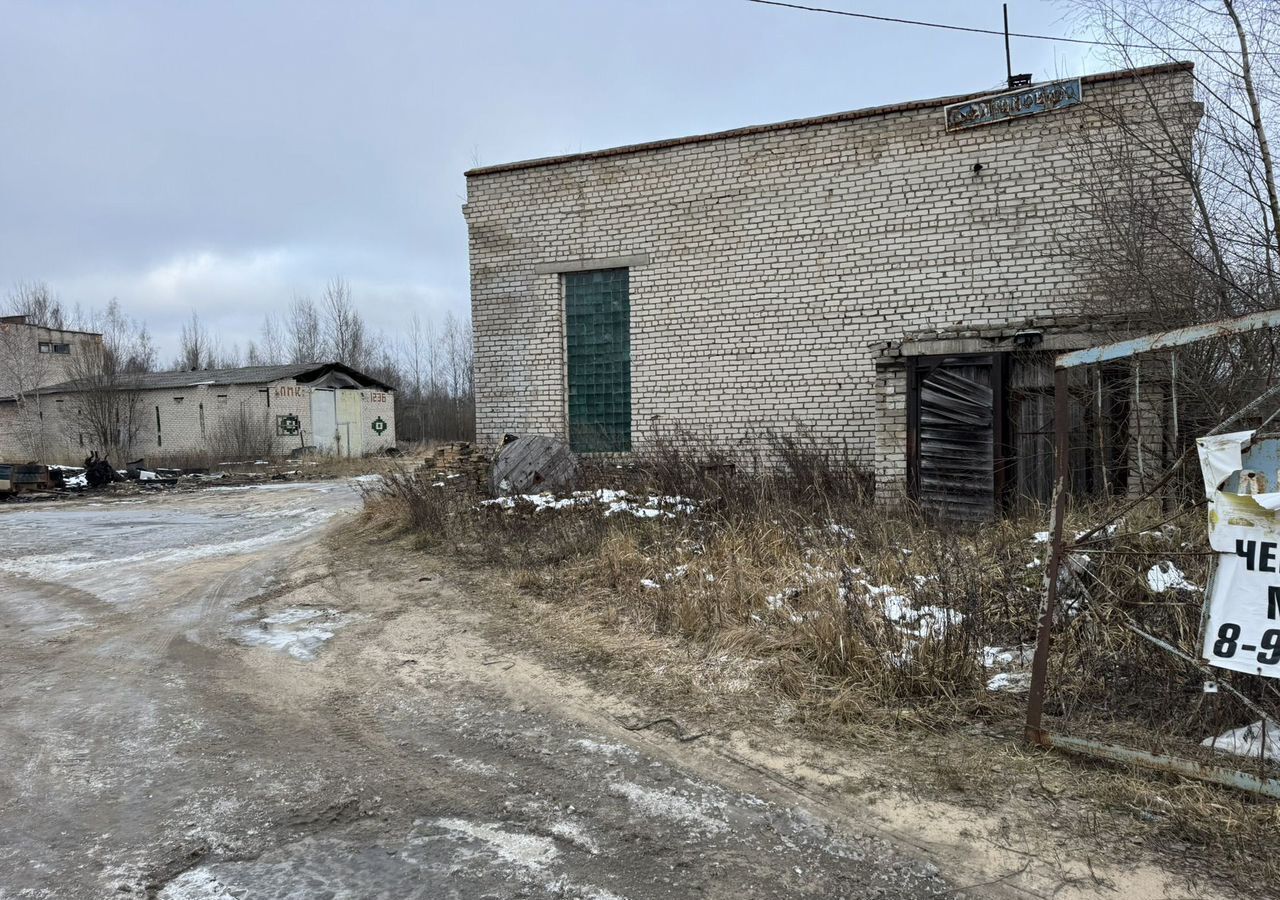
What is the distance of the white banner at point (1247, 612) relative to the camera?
2828 mm

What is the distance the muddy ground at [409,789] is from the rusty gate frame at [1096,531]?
2.09ft

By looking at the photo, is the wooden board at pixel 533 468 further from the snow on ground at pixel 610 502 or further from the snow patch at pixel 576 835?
the snow patch at pixel 576 835

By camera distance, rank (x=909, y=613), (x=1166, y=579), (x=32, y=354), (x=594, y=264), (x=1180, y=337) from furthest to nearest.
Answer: (x=32, y=354) → (x=594, y=264) → (x=909, y=613) → (x=1166, y=579) → (x=1180, y=337)

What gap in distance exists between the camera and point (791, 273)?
11.0m

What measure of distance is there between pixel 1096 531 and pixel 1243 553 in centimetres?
51

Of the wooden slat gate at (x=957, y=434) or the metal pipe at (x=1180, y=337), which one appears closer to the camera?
the metal pipe at (x=1180, y=337)

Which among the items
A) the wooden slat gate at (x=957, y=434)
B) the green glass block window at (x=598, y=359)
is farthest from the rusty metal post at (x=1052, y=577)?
the green glass block window at (x=598, y=359)

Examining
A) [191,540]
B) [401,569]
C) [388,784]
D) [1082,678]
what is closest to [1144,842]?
[1082,678]

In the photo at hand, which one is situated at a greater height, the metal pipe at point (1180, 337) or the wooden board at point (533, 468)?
the metal pipe at point (1180, 337)

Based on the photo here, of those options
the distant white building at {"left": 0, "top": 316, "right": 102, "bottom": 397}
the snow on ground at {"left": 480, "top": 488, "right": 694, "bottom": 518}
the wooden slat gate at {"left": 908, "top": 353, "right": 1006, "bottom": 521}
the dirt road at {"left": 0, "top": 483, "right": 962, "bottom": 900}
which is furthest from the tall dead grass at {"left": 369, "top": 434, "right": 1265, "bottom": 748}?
the distant white building at {"left": 0, "top": 316, "right": 102, "bottom": 397}

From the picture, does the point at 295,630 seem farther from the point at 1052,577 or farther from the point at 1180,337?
the point at 1180,337

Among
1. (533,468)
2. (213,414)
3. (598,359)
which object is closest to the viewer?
(533,468)

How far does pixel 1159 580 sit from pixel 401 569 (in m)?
6.66

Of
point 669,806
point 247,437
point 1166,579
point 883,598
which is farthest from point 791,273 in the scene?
point 247,437
